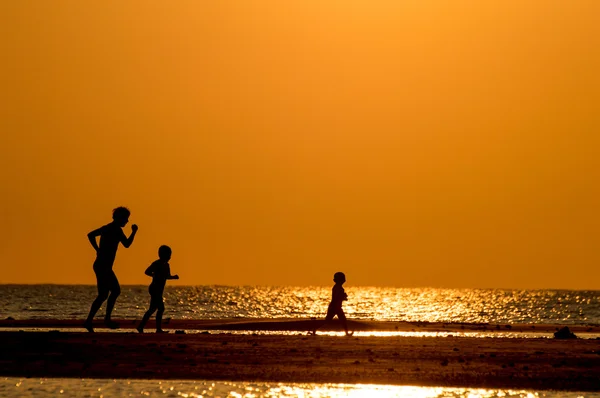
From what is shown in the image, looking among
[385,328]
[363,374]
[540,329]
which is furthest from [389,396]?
[540,329]

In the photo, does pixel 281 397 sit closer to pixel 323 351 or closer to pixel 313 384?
pixel 313 384

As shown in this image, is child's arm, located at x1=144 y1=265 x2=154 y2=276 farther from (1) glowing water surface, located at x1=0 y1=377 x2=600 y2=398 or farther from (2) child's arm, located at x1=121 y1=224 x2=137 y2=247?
(1) glowing water surface, located at x1=0 y1=377 x2=600 y2=398

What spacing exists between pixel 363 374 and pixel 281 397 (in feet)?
10.8

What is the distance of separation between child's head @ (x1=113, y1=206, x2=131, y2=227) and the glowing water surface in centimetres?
623

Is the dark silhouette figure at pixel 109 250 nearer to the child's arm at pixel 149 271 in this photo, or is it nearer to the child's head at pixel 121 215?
the child's head at pixel 121 215

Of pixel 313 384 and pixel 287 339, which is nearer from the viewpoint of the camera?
pixel 313 384

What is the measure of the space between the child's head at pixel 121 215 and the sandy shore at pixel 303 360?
2732mm

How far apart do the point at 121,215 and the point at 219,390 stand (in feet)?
25.5

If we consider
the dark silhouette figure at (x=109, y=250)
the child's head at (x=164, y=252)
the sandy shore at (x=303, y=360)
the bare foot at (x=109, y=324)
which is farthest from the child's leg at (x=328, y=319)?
the dark silhouette figure at (x=109, y=250)

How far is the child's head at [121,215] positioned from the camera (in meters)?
27.6

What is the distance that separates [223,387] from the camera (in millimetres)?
21297

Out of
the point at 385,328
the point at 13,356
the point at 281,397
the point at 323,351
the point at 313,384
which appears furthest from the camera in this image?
the point at 385,328

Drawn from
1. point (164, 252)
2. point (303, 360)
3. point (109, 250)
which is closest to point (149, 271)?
point (164, 252)

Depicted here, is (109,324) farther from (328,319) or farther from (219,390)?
(328,319)
